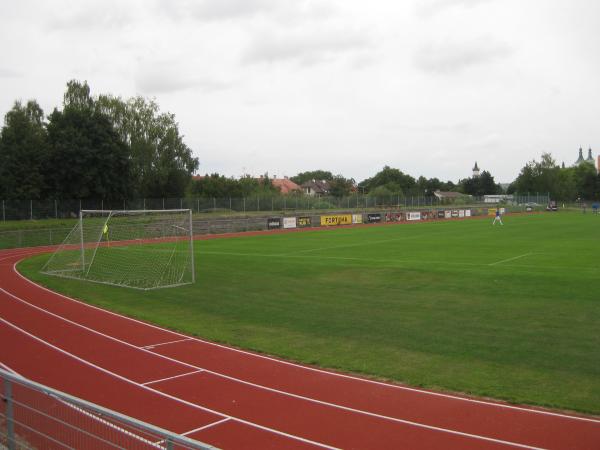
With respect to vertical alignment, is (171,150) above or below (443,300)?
above

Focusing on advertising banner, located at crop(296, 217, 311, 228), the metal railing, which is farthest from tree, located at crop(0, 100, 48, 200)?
the metal railing

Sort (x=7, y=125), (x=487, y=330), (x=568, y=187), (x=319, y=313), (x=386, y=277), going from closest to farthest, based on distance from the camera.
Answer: (x=487, y=330), (x=319, y=313), (x=386, y=277), (x=7, y=125), (x=568, y=187)

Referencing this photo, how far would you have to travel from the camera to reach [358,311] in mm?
15859

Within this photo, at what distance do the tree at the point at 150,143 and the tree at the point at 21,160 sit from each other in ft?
51.9

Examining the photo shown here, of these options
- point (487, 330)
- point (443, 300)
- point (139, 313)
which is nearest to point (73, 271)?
point (139, 313)

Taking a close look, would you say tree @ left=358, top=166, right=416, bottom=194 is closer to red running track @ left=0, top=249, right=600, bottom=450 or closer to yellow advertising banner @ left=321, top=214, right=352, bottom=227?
yellow advertising banner @ left=321, top=214, right=352, bottom=227

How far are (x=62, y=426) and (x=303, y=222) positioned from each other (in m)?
50.6

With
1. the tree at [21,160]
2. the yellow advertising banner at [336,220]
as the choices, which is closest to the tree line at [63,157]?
the tree at [21,160]

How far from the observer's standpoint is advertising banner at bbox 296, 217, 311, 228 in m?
57.0

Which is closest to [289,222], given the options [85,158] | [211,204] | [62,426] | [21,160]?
[211,204]

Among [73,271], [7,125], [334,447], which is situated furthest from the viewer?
[7,125]

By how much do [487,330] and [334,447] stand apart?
7.38 metres

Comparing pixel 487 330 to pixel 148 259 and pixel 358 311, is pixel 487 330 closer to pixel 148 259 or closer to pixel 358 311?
pixel 358 311

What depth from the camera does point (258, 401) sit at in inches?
346
